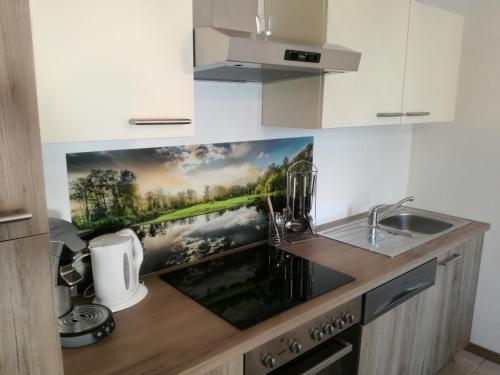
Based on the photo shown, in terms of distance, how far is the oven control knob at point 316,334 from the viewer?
1.39 metres

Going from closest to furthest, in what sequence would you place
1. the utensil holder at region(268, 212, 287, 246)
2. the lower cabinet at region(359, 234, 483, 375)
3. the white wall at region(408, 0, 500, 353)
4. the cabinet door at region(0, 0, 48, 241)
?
1. the cabinet door at region(0, 0, 48, 241)
2. the lower cabinet at region(359, 234, 483, 375)
3. the utensil holder at region(268, 212, 287, 246)
4. the white wall at region(408, 0, 500, 353)

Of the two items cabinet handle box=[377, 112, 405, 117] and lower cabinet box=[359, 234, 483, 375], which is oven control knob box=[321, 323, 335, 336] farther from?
cabinet handle box=[377, 112, 405, 117]

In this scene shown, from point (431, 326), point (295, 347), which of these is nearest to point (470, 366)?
point (431, 326)

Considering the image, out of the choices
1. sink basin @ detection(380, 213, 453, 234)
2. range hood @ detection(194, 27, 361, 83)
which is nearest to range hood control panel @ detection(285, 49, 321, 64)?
range hood @ detection(194, 27, 361, 83)

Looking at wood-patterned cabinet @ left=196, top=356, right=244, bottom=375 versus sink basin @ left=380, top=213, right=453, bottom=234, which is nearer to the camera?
wood-patterned cabinet @ left=196, top=356, right=244, bottom=375

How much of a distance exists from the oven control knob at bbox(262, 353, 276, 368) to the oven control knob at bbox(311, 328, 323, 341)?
20 centimetres

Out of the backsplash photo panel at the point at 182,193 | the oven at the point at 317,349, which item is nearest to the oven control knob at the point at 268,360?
the oven at the point at 317,349

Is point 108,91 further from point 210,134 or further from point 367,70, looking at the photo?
point 367,70


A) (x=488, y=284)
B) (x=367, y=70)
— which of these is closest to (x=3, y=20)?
(x=367, y=70)

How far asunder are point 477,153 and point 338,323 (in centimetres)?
172

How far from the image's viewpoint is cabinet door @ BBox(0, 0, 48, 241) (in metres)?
0.65

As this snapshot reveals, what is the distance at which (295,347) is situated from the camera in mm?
1321

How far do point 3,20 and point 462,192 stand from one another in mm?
2730

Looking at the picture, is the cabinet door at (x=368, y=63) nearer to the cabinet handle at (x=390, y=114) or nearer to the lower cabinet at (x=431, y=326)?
the cabinet handle at (x=390, y=114)
